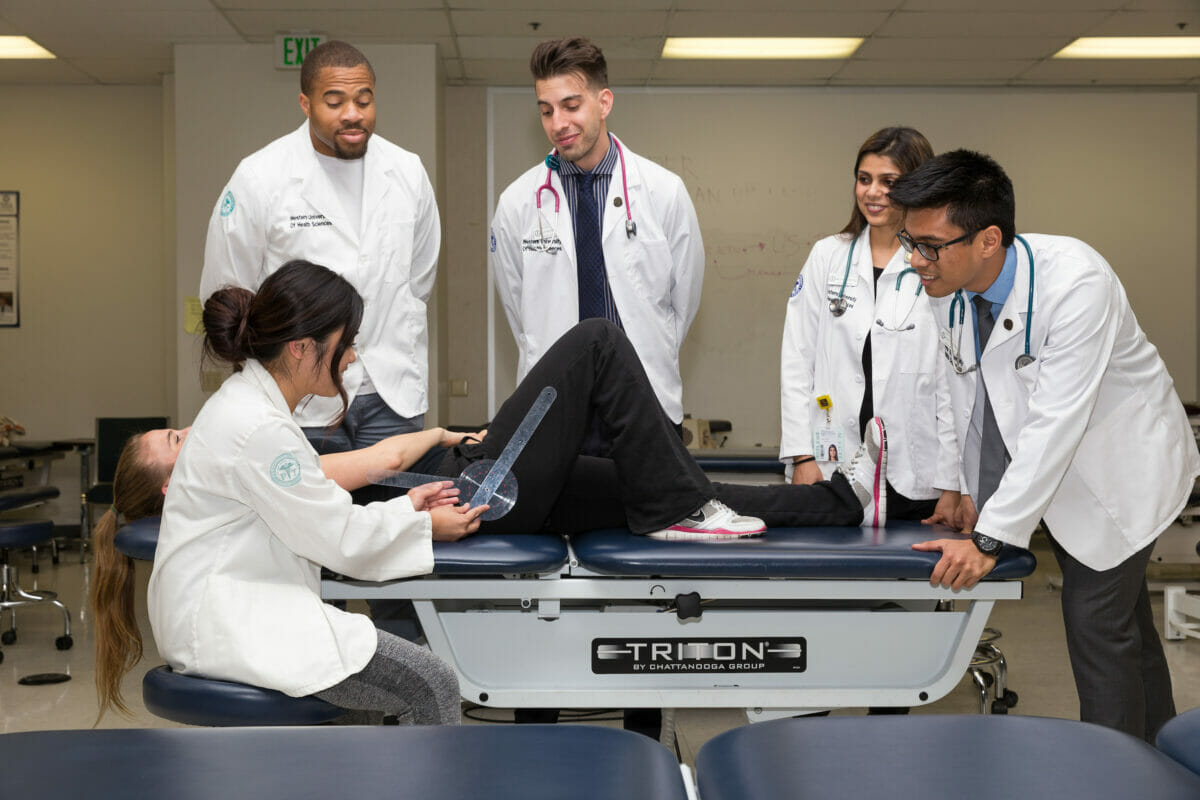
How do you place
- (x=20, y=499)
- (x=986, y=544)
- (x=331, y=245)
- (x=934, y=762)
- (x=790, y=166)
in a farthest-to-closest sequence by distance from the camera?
(x=790, y=166) → (x=20, y=499) → (x=331, y=245) → (x=986, y=544) → (x=934, y=762)

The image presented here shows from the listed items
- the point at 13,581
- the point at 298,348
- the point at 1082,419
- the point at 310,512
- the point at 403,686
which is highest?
the point at 298,348

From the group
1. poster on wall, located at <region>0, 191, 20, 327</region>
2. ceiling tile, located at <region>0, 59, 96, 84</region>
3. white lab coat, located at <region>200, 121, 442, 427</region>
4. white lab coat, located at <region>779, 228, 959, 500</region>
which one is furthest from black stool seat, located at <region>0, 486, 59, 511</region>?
white lab coat, located at <region>779, 228, 959, 500</region>

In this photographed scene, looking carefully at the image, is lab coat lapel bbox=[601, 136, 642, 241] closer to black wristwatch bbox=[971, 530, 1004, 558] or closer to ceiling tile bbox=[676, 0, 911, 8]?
black wristwatch bbox=[971, 530, 1004, 558]

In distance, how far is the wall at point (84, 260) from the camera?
6332 millimetres

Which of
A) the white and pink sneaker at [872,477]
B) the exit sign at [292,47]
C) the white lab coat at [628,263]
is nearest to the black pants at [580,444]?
the white and pink sneaker at [872,477]

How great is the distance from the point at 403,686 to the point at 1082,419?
47.5 inches

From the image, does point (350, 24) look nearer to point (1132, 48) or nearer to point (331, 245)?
point (331, 245)

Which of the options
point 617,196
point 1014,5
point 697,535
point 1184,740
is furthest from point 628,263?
point 1014,5

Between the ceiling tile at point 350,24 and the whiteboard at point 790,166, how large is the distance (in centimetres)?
98

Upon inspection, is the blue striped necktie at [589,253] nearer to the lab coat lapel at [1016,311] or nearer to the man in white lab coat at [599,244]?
the man in white lab coat at [599,244]

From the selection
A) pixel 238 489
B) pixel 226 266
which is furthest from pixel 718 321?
pixel 238 489

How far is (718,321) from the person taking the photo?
627 cm

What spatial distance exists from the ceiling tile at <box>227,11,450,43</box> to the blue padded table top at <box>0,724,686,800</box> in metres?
4.70

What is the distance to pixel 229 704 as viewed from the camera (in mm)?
1428
